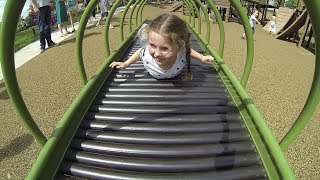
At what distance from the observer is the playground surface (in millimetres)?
3564

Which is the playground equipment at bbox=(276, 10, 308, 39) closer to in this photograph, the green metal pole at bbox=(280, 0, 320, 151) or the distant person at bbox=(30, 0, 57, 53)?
the distant person at bbox=(30, 0, 57, 53)

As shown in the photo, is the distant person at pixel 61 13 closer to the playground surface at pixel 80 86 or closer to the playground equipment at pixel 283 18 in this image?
the playground surface at pixel 80 86

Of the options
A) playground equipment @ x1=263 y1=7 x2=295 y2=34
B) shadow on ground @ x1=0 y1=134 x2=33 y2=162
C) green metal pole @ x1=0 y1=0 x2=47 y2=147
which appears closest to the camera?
green metal pole @ x1=0 y1=0 x2=47 y2=147

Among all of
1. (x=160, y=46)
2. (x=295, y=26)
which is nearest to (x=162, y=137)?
(x=160, y=46)

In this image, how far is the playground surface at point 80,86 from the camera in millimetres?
3564

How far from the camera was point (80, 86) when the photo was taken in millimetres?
5508

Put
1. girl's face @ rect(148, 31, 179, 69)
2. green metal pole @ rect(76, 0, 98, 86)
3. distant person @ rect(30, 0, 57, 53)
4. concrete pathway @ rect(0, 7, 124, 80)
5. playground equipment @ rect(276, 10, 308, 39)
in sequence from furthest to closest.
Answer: playground equipment @ rect(276, 10, 308, 39), distant person @ rect(30, 0, 57, 53), concrete pathway @ rect(0, 7, 124, 80), green metal pole @ rect(76, 0, 98, 86), girl's face @ rect(148, 31, 179, 69)

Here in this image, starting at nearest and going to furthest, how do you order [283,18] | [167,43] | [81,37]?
1. [167,43]
2. [81,37]
3. [283,18]

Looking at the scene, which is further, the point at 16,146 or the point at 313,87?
the point at 16,146

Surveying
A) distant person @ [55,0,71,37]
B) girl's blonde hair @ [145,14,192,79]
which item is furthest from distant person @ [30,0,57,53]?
girl's blonde hair @ [145,14,192,79]

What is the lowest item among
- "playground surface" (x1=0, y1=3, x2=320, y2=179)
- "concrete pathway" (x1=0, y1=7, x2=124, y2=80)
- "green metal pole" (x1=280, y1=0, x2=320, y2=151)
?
"playground surface" (x1=0, y1=3, x2=320, y2=179)

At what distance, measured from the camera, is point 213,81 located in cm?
350

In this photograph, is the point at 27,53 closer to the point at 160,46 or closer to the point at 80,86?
the point at 80,86

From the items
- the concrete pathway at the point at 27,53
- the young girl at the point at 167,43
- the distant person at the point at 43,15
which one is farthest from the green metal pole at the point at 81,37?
the distant person at the point at 43,15
